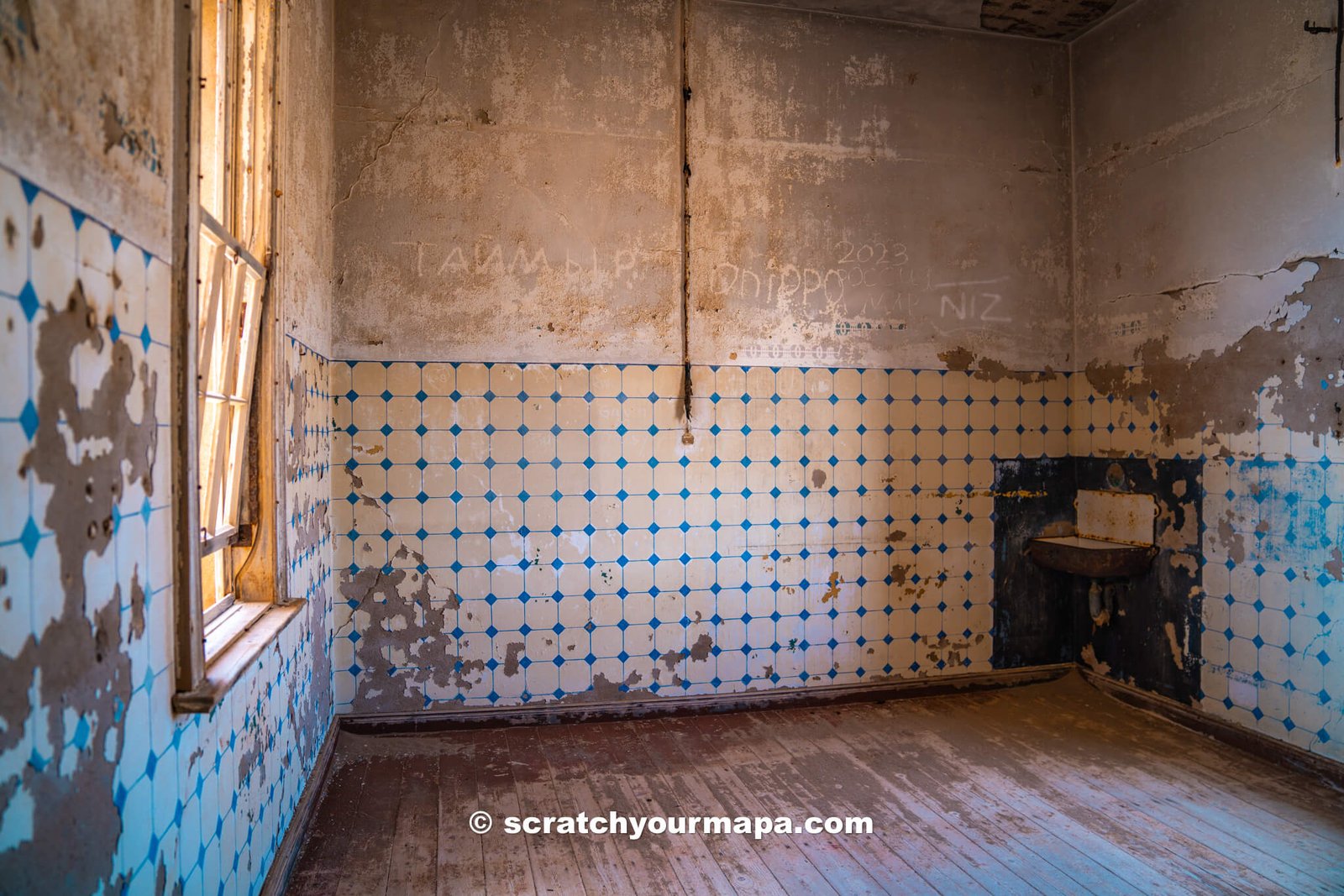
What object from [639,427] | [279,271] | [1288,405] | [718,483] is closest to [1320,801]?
[1288,405]

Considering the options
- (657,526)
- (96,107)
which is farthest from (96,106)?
(657,526)

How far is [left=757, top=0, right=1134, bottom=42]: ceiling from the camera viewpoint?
151 inches

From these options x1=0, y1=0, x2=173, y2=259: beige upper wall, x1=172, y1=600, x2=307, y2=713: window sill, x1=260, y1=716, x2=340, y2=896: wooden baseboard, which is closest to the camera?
x1=0, y1=0, x2=173, y2=259: beige upper wall

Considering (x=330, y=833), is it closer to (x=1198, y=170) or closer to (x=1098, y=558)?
(x=1098, y=558)

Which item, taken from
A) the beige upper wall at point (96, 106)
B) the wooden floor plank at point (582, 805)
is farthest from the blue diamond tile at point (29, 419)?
the wooden floor plank at point (582, 805)

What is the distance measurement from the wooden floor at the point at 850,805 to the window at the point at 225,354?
95cm

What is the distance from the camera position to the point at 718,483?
3795 mm

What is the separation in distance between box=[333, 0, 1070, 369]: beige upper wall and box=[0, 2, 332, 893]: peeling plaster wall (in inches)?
83.4

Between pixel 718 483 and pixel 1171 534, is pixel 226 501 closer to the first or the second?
pixel 718 483

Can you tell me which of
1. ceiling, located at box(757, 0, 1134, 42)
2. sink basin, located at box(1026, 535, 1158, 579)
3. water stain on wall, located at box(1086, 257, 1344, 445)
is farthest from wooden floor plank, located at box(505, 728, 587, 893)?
ceiling, located at box(757, 0, 1134, 42)

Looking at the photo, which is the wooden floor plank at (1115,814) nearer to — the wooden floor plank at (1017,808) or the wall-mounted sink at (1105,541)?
the wooden floor plank at (1017,808)

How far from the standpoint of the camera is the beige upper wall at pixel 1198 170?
3.12 metres

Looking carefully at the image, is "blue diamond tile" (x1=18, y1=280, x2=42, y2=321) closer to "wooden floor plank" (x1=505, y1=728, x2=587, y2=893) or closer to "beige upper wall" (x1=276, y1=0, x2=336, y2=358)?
"beige upper wall" (x1=276, y1=0, x2=336, y2=358)

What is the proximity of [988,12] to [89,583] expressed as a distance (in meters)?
4.40
